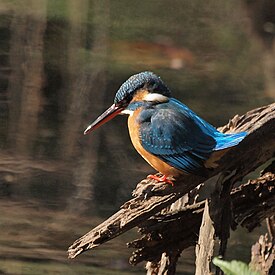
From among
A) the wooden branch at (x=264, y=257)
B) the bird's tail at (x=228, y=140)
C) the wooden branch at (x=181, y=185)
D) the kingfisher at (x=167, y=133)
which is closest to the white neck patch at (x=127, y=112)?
the kingfisher at (x=167, y=133)

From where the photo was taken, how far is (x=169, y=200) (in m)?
3.39

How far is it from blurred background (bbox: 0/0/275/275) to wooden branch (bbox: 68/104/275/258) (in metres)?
1.67

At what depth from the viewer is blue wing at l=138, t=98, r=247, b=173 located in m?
3.34

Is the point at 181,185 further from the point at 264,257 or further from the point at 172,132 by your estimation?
the point at 264,257

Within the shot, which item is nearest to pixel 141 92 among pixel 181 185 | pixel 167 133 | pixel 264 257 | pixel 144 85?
pixel 144 85

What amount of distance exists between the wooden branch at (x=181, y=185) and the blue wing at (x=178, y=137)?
0.27 ft

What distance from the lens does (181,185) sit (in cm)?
342

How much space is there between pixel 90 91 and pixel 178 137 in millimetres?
4426

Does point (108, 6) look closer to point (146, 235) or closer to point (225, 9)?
point (225, 9)

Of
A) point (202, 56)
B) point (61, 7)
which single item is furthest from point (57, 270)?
point (61, 7)

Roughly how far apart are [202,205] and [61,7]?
21.4 feet

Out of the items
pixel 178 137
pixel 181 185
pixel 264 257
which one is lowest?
pixel 264 257

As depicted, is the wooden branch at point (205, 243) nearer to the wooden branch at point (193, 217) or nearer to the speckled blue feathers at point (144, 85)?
the wooden branch at point (193, 217)

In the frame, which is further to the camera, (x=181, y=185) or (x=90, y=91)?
(x=90, y=91)
